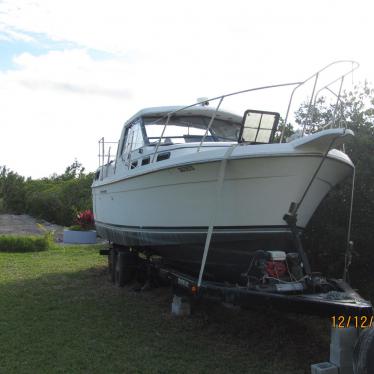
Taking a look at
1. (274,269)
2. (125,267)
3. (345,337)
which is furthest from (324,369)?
(125,267)

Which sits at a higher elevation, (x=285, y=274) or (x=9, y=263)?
(x=285, y=274)

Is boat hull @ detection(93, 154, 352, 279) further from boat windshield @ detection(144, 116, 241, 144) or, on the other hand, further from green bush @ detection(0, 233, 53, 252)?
green bush @ detection(0, 233, 53, 252)

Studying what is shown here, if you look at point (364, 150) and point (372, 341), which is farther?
point (364, 150)

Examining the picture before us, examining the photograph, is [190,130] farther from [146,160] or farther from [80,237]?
[80,237]

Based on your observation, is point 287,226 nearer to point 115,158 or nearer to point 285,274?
point 285,274

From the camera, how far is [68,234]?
15.2 metres

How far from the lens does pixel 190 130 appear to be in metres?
7.07

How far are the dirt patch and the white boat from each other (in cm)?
1093

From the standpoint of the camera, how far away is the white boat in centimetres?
489

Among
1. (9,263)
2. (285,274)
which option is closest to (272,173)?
(285,274)

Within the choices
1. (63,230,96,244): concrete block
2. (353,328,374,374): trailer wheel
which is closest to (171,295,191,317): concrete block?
(353,328,374,374): trailer wheel

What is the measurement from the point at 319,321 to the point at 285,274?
1402mm

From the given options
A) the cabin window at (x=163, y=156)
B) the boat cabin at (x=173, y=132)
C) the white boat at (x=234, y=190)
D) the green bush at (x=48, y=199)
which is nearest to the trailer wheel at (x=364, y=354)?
the white boat at (x=234, y=190)
